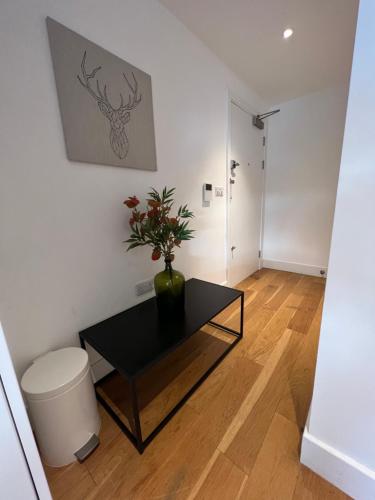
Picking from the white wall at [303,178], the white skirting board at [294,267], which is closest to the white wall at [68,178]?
the white wall at [303,178]

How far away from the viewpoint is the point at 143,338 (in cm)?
108

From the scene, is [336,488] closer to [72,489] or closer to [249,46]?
[72,489]

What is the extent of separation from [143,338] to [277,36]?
2.48 m

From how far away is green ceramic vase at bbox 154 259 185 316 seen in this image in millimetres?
1235

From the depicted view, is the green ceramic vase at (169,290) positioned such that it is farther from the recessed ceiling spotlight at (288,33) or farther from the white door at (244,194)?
the recessed ceiling spotlight at (288,33)

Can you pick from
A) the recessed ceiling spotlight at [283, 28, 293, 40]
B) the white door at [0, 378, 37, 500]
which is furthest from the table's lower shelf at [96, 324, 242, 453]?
the recessed ceiling spotlight at [283, 28, 293, 40]

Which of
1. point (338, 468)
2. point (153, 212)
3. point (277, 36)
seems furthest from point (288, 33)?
point (338, 468)

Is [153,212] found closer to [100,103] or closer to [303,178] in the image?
[100,103]

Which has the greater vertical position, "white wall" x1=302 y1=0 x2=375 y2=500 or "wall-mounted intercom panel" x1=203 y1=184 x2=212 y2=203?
"wall-mounted intercom panel" x1=203 y1=184 x2=212 y2=203

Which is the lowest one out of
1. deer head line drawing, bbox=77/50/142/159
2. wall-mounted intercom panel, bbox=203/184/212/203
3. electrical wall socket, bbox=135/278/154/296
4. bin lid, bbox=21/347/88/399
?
bin lid, bbox=21/347/88/399

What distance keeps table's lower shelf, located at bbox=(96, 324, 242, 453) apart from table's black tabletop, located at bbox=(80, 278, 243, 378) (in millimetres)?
121

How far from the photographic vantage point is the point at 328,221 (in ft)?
8.68

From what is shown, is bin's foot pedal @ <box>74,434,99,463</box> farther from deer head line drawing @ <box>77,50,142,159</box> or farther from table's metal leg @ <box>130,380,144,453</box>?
deer head line drawing @ <box>77,50,142,159</box>

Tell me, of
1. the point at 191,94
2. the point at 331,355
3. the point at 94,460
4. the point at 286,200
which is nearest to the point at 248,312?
the point at 331,355
